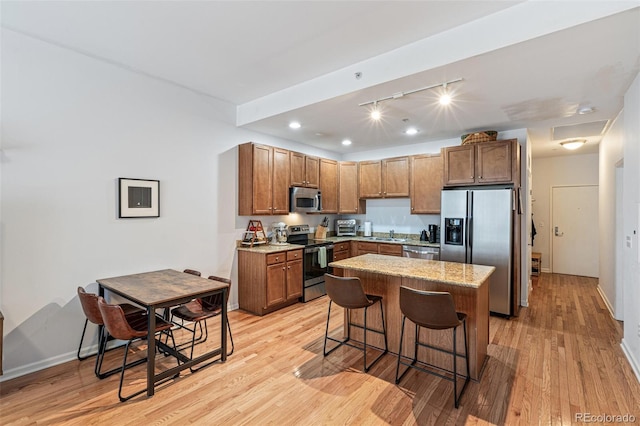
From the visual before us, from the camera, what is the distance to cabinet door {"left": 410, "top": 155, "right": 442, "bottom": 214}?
16.8ft

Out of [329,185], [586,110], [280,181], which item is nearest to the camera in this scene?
[586,110]

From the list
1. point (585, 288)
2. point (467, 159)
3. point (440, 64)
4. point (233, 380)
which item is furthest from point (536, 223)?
point (233, 380)

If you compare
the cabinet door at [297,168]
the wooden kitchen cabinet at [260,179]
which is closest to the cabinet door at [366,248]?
the cabinet door at [297,168]

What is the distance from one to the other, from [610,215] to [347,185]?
413 centimetres

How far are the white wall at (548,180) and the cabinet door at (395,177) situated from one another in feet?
11.7

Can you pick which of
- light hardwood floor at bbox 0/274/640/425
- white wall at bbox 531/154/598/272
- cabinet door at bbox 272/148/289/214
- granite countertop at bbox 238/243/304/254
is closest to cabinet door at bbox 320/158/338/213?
cabinet door at bbox 272/148/289/214

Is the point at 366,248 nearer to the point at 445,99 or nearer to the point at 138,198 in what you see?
the point at 445,99

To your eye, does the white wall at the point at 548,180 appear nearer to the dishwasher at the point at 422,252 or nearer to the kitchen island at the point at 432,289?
the dishwasher at the point at 422,252

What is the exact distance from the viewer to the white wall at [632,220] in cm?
277

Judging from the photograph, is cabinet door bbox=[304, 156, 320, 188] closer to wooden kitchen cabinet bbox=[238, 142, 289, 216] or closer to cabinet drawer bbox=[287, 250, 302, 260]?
wooden kitchen cabinet bbox=[238, 142, 289, 216]

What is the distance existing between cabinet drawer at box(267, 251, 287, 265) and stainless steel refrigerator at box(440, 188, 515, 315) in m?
2.38

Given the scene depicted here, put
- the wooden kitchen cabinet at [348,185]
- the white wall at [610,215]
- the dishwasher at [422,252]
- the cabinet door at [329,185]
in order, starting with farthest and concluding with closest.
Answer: the wooden kitchen cabinet at [348,185] < the cabinet door at [329,185] < the dishwasher at [422,252] < the white wall at [610,215]

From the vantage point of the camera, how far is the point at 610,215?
4496 mm

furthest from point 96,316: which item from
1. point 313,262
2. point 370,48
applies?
point 370,48
